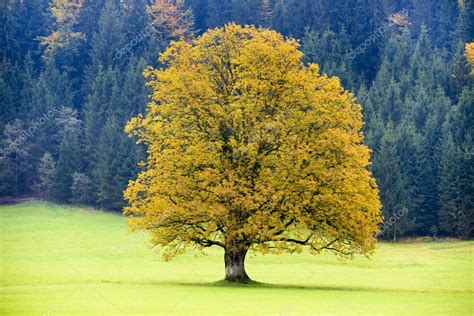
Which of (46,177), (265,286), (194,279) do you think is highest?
(46,177)

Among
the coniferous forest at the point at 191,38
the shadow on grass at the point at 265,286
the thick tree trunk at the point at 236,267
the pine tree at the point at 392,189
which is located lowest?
the shadow on grass at the point at 265,286

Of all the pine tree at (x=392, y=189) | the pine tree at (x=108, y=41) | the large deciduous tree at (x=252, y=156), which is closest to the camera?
the large deciduous tree at (x=252, y=156)

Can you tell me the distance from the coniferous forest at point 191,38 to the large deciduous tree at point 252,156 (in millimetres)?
47599

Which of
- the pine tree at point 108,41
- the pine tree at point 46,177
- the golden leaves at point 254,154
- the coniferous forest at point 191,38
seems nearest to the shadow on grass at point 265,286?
the golden leaves at point 254,154

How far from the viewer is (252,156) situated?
1982 inches

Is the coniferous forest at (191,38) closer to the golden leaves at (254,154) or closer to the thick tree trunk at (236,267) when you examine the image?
the thick tree trunk at (236,267)

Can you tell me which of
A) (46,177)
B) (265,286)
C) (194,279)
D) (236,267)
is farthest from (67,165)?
(265,286)

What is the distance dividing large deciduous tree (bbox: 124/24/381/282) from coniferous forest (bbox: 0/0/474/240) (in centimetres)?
4760

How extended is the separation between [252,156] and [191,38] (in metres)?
94.6

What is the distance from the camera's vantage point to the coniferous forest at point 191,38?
102 metres

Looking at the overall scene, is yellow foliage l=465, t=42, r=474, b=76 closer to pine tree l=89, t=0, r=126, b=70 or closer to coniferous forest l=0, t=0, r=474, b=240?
coniferous forest l=0, t=0, r=474, b=240

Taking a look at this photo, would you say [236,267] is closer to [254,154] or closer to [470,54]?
[254,154]

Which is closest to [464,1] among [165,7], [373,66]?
[373,66]

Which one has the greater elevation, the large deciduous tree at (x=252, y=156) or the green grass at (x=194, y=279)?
the large deciduous tree at (x=252, y=156)
